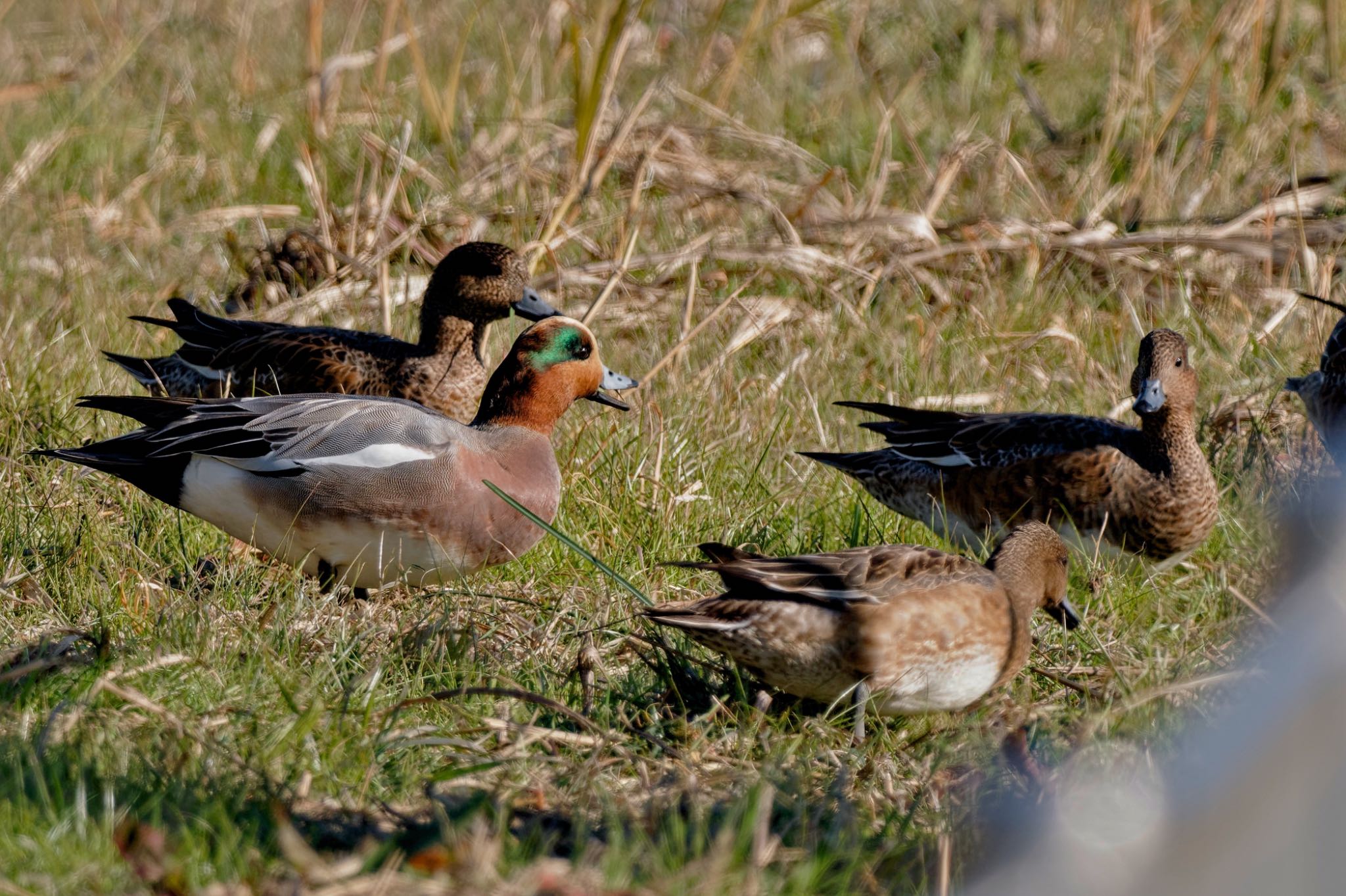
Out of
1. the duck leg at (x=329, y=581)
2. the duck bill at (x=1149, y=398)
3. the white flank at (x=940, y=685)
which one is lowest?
the duck leg at (x=329, y=581)

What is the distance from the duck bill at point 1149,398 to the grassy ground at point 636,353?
17.9 inches

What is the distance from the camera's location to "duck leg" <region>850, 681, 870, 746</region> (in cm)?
321

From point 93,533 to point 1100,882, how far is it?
10.5 feet

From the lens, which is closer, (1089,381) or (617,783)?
(617,783)

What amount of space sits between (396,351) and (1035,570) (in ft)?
8.20

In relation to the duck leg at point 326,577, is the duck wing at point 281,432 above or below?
above

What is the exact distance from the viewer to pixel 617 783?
9.91 feet

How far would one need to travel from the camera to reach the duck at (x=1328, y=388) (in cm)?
465

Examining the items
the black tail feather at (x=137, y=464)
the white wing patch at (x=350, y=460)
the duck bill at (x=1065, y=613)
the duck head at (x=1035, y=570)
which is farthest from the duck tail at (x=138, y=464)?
the duck bill at (x=1065, y=613)

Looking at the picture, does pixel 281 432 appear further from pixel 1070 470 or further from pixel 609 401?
pixel 1070 470

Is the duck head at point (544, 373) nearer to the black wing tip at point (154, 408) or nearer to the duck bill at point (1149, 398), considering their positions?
the black wing tip at point (154, 408)

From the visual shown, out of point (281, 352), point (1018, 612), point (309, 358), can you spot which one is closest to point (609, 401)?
point (309, 358)

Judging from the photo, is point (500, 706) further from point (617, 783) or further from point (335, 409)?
point (335, 409)

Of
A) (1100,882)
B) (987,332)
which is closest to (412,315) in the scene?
(987,332)
